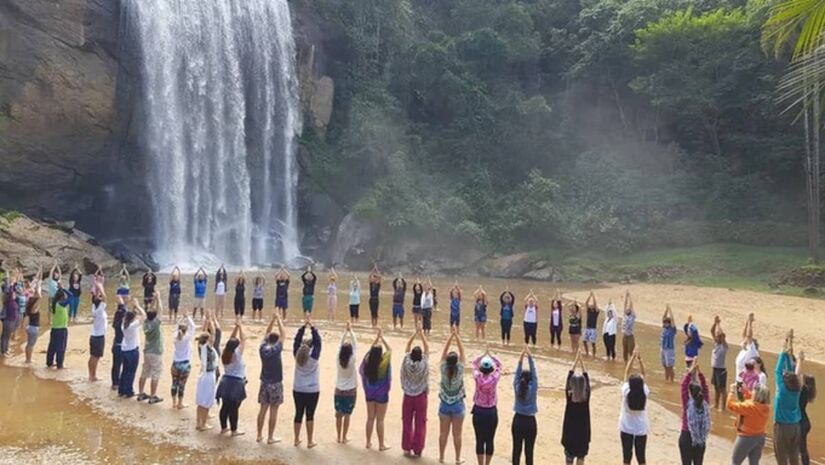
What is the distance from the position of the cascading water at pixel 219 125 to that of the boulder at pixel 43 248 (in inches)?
314

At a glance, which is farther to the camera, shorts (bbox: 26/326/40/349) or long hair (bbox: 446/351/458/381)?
shorts (bbox: 26/326/40/349)

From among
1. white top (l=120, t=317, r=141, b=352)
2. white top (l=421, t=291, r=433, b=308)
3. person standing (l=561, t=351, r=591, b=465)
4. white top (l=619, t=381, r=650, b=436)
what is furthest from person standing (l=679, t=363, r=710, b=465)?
white top (l=421, t=291, r=433, b=308)

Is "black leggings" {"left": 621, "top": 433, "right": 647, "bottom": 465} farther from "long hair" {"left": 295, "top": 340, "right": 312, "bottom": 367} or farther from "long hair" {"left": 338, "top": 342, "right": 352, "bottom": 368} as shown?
"long hair" {"left": 295, "top": 340, "right": 312, "bottom": 367}

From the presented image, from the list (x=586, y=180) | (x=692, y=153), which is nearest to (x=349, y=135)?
(x=586, y=180)

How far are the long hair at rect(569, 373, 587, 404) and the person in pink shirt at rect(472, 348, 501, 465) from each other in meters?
0.90

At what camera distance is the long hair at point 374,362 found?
847 centimetres

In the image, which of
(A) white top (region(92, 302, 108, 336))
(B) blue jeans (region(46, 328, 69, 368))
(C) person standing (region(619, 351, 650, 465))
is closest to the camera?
(C) person standing (region(619, 351, 650, 465))

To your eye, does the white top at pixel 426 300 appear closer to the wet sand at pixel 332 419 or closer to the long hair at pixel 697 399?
the wet sand at pixel 332 419

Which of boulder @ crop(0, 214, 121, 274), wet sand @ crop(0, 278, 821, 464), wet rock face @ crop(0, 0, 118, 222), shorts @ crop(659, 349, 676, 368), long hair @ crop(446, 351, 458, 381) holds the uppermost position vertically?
wet rock face @ crop(0, 0, 118, 222)

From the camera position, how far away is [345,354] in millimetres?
8469

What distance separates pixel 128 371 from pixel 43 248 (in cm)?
2160

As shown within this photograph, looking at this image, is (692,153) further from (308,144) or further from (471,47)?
(308,144)

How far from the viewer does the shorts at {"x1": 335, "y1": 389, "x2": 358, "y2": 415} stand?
28.4 feet

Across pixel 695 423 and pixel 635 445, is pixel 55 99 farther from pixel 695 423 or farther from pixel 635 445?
pixel 695 423
